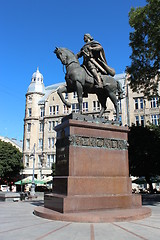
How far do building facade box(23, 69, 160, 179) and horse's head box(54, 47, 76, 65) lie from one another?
122 feet

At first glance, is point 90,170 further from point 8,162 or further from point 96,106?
point 96,106

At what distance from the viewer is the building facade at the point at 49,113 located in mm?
46906

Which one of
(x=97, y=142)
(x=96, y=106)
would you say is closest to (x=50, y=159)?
(x=96, y=106)

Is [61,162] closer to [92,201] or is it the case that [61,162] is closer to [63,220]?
[92,201]

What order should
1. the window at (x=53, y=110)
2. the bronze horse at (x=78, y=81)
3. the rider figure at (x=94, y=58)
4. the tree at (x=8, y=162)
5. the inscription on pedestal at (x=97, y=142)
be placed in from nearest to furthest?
the inscription on pedestal at (x=97, y=142)
the bronze horse at (x=78, y=81)
the rider figure at (x=94, y=58)
the tree at (x=8, y=162)
the window at (x=53, y=110)

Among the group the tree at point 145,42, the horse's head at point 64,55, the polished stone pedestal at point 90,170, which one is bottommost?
the polished stone pedestal at point 90,170

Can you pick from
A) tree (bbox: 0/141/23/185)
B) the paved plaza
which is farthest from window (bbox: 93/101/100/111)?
the paved plaza

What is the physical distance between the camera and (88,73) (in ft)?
35.1

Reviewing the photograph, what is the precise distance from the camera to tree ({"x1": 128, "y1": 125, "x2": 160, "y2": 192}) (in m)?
27.4

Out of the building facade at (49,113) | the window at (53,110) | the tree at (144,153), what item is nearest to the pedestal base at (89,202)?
the tree at (144,153)

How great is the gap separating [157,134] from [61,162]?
23598 millimetres

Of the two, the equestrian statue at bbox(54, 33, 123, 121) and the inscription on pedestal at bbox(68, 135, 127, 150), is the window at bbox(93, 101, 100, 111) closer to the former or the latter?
the equestrian statue at bbox(54, 33, 123, 121)

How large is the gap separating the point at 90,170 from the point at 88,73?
4.43 meters

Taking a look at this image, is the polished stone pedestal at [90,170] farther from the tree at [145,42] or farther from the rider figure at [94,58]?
the tree at [145,42]
